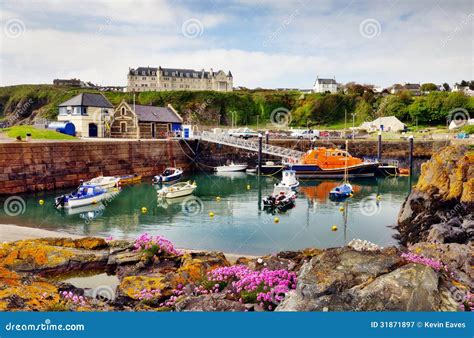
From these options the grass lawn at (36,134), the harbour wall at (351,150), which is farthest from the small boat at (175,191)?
the harbour wall at (351,150)

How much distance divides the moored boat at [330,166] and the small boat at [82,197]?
71.4 feet

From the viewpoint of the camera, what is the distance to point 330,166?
47688 mm

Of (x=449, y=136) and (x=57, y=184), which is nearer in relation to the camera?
(x=57, y=184)

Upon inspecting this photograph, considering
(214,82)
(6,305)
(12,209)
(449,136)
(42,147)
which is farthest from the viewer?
(214,82)

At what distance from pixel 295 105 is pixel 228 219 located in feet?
253

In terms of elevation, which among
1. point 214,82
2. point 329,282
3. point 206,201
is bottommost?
point 206,201

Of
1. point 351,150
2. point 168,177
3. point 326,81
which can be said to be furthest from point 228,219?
point 326,81

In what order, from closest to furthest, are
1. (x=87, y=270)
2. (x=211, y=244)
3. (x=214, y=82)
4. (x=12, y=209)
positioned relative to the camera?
(x=87, y=270) → (x=211, y=244) → (x=12, y=209) → (x=214, y=82)

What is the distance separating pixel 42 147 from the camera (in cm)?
3703

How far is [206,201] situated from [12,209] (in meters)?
13.0

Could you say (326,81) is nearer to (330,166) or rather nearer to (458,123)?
(458,123)

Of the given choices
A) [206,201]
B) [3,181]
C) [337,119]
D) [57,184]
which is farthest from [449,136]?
[3,181]

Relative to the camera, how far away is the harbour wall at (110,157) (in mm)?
34719

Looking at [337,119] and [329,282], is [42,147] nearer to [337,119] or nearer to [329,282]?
[329,282]
